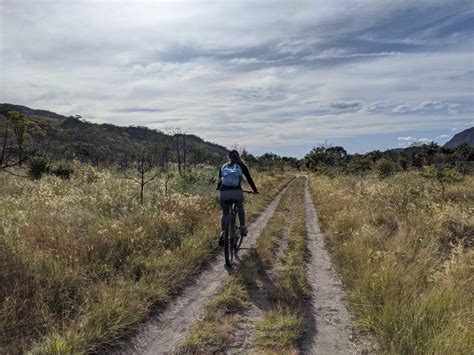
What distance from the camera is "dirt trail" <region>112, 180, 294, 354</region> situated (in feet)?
12.3

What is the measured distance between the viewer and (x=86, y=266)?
17.0 feet

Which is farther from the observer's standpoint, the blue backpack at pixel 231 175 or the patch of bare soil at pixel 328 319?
the blue backpack at pixel 231 175

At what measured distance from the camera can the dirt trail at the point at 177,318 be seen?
12.3 feet

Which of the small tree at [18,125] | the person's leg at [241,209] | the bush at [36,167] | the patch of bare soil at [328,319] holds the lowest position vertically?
the patch of bare soil at [328,319]

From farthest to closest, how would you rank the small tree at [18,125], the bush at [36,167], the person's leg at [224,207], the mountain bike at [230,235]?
1. the bush at [36,167]
2. the person's leg at [224,207]
3. the mountain bike at [230,235]
4. the small tree at [18,125]

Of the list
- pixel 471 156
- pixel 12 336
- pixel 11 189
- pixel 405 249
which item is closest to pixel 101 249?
pixel 12 336

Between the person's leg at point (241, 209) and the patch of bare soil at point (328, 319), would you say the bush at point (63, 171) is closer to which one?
the person's leg at point (241, 209)

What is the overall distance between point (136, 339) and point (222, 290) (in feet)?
5.57

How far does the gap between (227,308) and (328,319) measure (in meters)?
1.42

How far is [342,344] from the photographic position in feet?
12.6

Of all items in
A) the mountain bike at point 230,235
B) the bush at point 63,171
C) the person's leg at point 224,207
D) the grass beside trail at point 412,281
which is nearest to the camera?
the grass beside trail at point 412,281

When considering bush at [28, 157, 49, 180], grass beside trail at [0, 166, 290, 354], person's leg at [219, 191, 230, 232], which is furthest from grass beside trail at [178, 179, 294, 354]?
bush at [28, 157, 49, 180]

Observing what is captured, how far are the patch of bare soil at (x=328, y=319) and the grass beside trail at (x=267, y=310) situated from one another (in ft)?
0.53

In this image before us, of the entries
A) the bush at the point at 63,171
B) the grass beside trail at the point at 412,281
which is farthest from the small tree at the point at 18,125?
the bush at the point at 63,171
